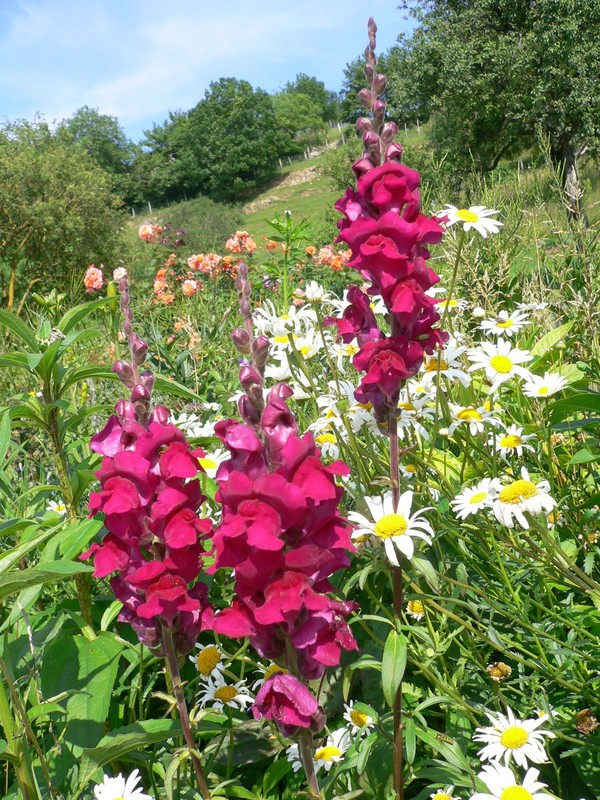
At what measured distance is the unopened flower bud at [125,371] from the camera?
4.05 feet

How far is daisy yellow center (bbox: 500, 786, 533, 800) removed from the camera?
4.23ft

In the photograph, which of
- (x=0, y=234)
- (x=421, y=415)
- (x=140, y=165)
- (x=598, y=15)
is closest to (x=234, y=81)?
(x=140, y=165)

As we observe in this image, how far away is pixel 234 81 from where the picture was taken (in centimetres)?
7481

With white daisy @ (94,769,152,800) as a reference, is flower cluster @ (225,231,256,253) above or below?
above

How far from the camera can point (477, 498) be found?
1.85m

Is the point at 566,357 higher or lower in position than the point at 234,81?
lower

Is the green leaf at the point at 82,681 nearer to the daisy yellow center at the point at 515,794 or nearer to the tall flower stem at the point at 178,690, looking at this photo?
the tall flower stem at the point at 178,690

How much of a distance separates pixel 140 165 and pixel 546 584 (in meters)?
69.5

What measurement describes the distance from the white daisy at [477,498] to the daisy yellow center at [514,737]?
512mm

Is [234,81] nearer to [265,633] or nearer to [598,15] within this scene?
[598,15]

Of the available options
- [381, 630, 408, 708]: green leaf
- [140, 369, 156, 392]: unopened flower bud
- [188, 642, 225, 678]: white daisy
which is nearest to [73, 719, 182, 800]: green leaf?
[188, 642, 225, 678]: white daisy

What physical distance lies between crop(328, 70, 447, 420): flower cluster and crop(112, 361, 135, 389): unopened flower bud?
1.68 ft

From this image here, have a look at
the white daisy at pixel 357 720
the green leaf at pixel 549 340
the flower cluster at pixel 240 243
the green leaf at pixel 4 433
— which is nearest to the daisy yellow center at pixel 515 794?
the white daisy at pixel 357 720

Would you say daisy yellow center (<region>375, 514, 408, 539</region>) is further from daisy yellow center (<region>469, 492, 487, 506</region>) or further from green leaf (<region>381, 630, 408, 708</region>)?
daisy yellow center (<region>469, 492, 487, 506</region>)
